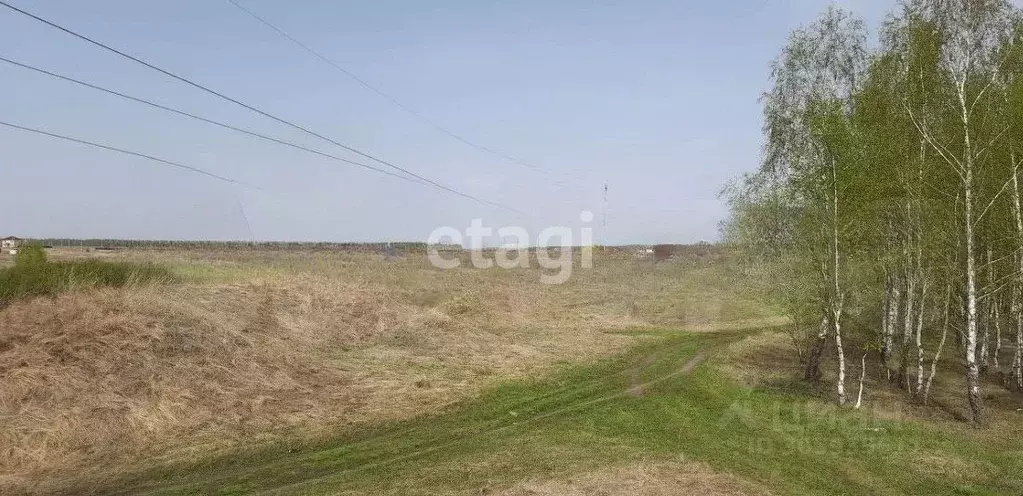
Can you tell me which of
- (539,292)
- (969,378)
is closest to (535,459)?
(969,378)

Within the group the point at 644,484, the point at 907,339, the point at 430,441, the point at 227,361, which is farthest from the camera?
the point at 907,339

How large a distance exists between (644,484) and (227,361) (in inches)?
429

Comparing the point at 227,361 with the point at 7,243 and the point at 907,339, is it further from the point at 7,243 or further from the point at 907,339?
the point at 907,339

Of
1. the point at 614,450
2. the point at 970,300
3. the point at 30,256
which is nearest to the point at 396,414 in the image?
the point at 614,450

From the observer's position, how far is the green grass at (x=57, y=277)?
15492 mm

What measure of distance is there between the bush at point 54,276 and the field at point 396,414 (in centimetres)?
46

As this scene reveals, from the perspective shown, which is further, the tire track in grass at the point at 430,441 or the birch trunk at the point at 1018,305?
the birch trunk at the point at 1018,305

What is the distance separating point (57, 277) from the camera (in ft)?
53.7

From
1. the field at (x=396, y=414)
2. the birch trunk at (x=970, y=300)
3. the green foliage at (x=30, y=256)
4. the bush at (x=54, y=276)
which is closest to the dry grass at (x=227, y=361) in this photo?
the field at (x=396, y=414)

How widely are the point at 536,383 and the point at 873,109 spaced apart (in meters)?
13.1

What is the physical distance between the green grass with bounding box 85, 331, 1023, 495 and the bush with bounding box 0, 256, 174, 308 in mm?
8855

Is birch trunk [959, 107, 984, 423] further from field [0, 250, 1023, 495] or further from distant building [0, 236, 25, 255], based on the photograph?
distant building [0, 236, 25, 255]

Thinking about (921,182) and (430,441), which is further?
(921,182)

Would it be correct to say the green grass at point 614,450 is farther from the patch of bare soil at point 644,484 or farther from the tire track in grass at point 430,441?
the patch of bare soil at point 644,484
